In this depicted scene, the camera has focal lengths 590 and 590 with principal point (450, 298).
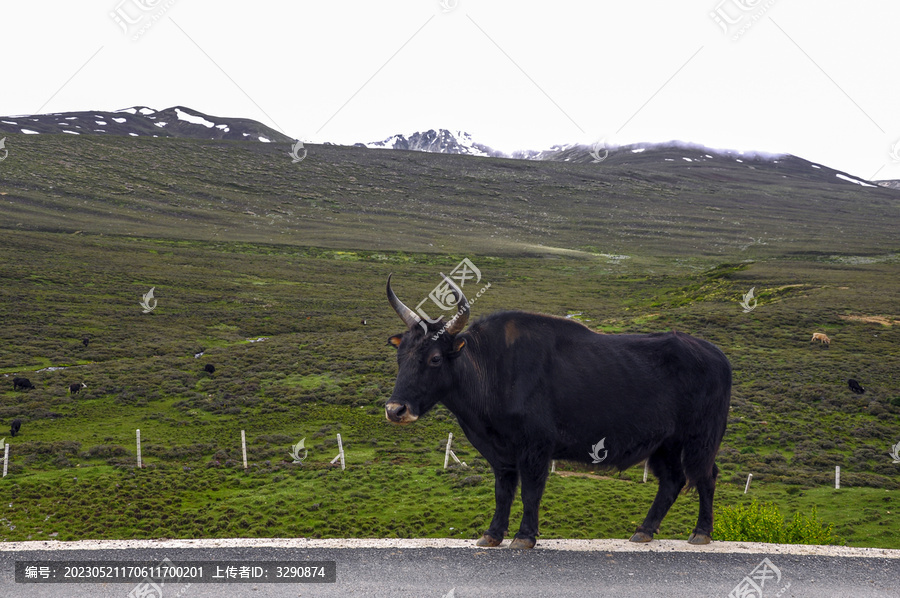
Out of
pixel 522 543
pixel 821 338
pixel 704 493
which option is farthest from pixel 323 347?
pixel 704 493

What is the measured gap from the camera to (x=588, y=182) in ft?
591

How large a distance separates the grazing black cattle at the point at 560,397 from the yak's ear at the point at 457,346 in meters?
0.02

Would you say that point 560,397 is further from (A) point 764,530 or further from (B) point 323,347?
(B) point 323,347

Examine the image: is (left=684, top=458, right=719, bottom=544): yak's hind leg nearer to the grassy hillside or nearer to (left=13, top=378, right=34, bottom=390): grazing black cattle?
the grassy hillside

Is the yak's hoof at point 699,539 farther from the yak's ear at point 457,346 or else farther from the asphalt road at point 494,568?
the yak's ear at point 457,346

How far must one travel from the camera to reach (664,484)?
822 centimetres

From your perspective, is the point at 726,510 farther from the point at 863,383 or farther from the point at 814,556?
the point at 863,383

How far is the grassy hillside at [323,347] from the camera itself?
1709 cm

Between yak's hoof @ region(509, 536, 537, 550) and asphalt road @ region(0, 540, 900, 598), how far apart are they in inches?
3.3

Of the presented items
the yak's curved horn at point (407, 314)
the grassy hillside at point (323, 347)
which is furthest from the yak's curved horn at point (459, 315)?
the grassy hillside at point (323, 347)

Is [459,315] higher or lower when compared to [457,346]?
higher

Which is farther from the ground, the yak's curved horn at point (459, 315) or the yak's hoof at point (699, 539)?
the yak's curved horn at point (459, 315)

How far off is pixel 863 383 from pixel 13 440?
37849 mm

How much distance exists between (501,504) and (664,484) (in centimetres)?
236
